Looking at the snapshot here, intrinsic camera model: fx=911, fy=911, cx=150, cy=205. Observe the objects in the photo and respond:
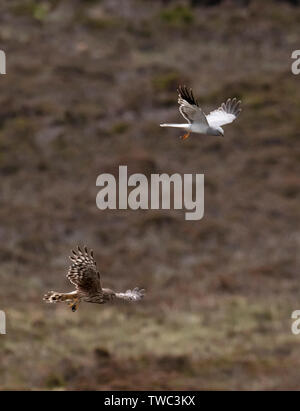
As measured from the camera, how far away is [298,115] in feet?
176

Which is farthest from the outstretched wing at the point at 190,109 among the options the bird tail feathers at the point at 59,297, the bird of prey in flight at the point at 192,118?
the bird tail feathers at the point at 59,297

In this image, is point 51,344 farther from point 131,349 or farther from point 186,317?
point 186,317

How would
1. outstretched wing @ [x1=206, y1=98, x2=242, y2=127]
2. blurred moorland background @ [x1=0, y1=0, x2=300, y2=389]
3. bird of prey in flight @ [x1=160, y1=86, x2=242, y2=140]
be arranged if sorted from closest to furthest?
bird of prey in flight @ [x1=160, y1=86, x2=242, y2=140] → outstretched wing @ [x1=206, y1=98, x2=242, y2=127] → blurred moorland background @ [x1=0, y1=0, x2=300, y2=389]

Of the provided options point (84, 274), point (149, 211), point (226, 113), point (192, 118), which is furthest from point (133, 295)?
point (149, 211)

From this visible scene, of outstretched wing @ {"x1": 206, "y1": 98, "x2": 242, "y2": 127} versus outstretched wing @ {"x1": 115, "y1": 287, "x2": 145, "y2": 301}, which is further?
outstretched wing @ {"x1": 206, "y1": 98, "x2": 242, "y2": 127}

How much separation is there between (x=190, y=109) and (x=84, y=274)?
2.83ft

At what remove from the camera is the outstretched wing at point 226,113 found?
14.7 ft

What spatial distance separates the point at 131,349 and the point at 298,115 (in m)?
28.5

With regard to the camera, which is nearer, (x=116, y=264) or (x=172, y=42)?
(x=116, y=264)

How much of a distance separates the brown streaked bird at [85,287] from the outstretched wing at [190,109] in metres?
0.74

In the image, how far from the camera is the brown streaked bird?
362 centimetres

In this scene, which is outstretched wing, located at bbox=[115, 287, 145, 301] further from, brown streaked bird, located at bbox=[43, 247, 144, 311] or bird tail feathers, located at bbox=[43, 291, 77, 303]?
bird tail feathers, located at bbox=[43, 291, 77, 303]

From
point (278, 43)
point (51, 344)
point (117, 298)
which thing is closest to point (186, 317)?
point (51, 344)

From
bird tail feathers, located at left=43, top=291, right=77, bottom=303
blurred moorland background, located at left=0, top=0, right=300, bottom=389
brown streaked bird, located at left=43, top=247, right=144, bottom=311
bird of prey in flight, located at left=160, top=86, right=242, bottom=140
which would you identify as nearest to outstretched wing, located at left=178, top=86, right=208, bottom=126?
bird of prey in flight, located at left=160, top=86, right=242, bottom=140
